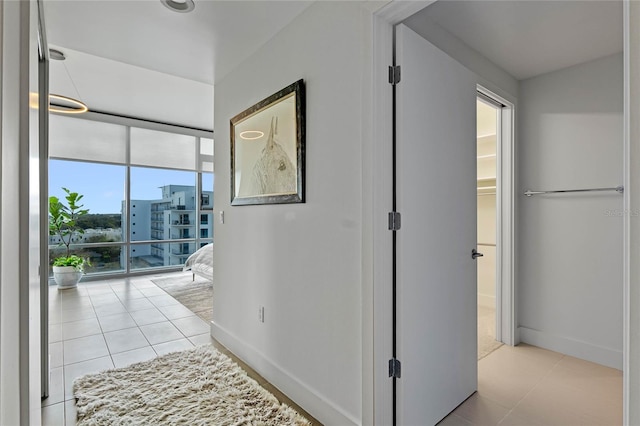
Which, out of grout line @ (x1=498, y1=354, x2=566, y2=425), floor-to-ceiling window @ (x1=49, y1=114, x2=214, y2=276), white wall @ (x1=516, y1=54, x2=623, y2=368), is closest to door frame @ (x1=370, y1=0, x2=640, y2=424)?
grout line @ (x1=498, y1=354, x2=566, y2=425)

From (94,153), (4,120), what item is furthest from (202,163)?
(4,120)

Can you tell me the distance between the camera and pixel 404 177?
5.44 feet

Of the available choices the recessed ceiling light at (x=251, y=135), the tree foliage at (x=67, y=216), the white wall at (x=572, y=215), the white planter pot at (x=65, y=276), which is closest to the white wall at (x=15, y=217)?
the recessed ceiling light at (x=251, y=135)

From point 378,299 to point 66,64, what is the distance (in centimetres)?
418

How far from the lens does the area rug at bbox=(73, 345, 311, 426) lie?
1.87 meters

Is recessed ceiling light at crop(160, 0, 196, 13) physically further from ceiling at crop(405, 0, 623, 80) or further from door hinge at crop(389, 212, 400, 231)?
door hinge at crop(389, 212, 400, 231)

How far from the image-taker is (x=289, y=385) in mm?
2125

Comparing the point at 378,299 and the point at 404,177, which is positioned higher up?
the point at 404,177

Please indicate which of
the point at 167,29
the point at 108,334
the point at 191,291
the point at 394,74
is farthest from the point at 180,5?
the point at 191,291

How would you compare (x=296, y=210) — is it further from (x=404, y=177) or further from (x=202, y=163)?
(x=202, y=163)

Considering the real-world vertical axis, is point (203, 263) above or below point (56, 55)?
below

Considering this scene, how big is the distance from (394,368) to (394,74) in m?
1.45

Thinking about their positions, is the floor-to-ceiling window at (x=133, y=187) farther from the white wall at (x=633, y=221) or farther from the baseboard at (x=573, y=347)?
the white wall at (x=633, y=221)

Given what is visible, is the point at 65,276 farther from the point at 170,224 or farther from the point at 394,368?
the point at 394,368
